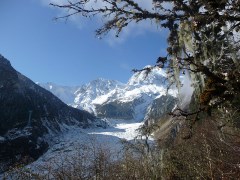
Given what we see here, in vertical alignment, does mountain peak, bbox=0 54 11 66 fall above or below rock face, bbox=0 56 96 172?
above

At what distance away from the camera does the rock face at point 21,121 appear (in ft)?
188

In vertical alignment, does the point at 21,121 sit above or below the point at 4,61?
below

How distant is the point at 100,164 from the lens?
989 inches

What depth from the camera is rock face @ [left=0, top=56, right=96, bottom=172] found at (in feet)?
188

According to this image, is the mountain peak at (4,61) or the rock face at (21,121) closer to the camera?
the rock face at (21,121)

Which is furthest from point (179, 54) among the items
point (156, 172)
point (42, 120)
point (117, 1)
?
point (42, 120)

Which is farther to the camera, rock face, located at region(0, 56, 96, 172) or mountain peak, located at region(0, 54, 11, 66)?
mountain peak, located at region(0, 54, 11, 66)

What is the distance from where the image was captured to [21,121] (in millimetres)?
69125

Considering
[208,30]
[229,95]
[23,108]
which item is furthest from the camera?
[23,108]

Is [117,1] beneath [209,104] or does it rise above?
above

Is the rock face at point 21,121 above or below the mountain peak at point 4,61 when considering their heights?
below

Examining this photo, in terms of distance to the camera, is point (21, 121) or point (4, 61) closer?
point (21, 121)

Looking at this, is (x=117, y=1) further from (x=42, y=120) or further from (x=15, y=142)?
(x=42, y=120)

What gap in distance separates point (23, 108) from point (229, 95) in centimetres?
7040
